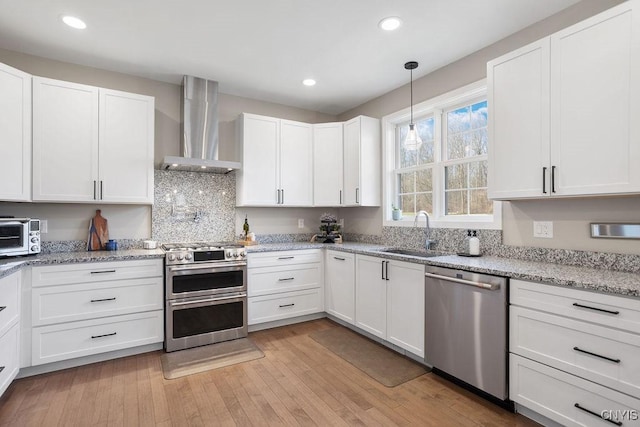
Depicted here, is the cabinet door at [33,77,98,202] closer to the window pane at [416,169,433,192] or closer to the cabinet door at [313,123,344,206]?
the cabinet door at [313,123,344,206]

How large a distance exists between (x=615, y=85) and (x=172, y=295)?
3469 millimetres

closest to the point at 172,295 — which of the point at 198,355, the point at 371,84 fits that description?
the point at 198,355

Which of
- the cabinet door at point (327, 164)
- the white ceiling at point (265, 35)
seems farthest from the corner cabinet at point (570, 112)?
the cabinet door at point (327, 164)

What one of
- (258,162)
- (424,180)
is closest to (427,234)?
(424,180)

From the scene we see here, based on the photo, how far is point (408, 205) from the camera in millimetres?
3707

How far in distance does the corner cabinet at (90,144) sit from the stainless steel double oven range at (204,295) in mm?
758

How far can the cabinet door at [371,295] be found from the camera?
2959mm

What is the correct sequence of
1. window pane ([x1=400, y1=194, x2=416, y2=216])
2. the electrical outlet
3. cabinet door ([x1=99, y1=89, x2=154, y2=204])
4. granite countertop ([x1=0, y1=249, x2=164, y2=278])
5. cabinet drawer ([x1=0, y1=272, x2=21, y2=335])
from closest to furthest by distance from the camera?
cabinet drawer ([x1=0, y1=272, x2=21, y2=335]) < granite countertop ([x1=0, y1=249, x2=164, y2=278]) < the electrical outlet < cabinet door ([x1=99, y1=89, x2=154, y2=204]) < window pane ([x1=400, y1=194, x2=416, y2=216])

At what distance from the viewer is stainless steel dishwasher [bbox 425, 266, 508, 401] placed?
6.63 ft

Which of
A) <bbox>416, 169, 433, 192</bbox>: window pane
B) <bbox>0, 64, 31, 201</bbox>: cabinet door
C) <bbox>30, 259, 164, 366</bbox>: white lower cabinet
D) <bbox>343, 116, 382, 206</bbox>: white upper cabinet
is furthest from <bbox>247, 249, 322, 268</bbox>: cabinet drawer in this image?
<bbox>0, 64, 31, 201</bbox>: cabinet door

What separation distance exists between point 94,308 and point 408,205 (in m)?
3.15

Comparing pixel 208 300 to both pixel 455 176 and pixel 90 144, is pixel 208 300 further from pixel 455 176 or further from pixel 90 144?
pixel 455 176

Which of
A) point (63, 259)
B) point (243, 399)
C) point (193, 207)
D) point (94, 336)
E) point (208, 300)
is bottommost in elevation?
point (243, 399)

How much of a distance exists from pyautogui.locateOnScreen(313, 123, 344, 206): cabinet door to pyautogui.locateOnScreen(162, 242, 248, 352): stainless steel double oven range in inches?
51.8
